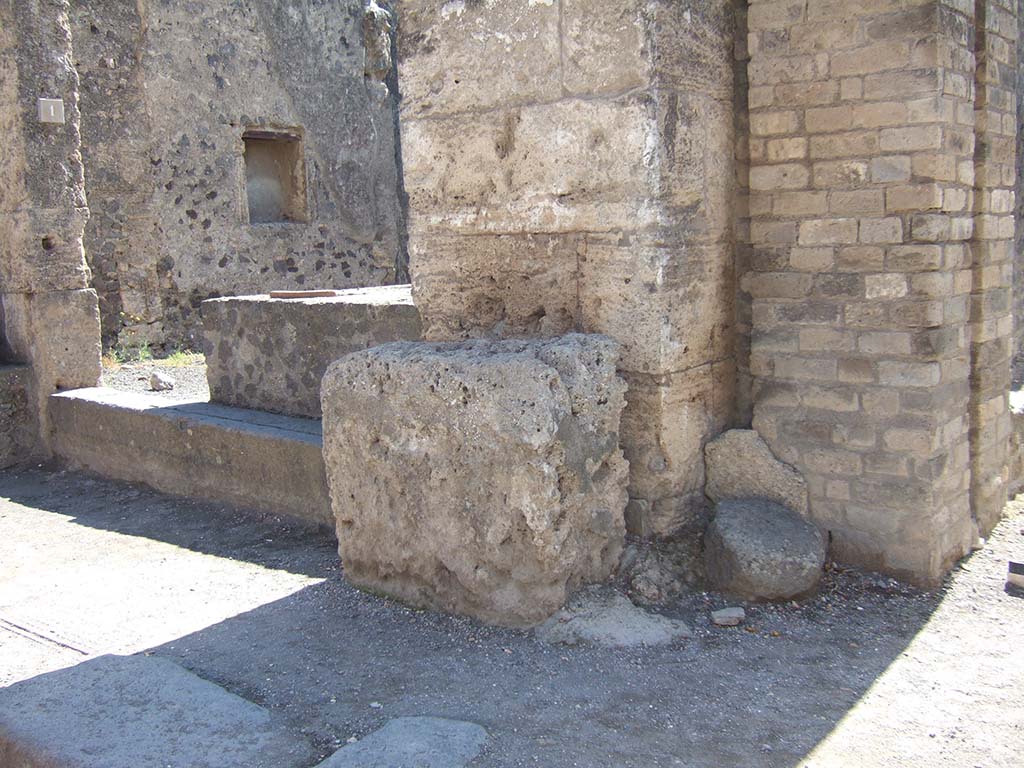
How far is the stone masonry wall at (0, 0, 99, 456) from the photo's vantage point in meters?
6.27

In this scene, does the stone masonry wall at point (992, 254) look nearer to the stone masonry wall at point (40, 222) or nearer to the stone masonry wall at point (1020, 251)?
the stone masonry wall at point (1020, 251)

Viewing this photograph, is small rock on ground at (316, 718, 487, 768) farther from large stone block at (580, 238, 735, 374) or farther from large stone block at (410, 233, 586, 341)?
large stone block at (410, 233, 586, 341)

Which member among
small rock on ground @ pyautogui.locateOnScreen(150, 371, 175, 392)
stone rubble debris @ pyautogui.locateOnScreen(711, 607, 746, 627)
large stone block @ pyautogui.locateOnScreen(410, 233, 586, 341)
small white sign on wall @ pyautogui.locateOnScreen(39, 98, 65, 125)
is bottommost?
stone rubble debris @ pyautogui.locateOnScreen(711, 607, 746, 627)

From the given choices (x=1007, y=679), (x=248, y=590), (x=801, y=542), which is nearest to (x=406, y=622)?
(x=248, y=590)

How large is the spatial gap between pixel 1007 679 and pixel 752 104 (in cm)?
218

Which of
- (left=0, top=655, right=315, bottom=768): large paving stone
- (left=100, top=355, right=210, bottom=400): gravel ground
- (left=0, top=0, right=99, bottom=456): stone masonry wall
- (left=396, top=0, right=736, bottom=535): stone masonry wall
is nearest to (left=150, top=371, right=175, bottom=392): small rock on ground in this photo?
(left=100, top=355, right=210, bottom=400): gravel ground

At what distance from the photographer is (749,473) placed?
3820mm

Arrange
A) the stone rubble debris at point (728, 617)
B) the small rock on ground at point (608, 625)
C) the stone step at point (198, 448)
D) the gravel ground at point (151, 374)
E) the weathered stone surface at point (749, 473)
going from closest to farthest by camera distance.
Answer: the small rock on ground at point (608, 625) → the stone rubble debris at point (728, 617) → the weathered stone surface at point (749, 473) → the stone step at point (198, 448) → the gravel ground at point (151, 374)

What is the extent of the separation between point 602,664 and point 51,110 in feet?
17.3

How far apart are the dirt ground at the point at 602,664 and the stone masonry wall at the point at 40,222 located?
2.67 meters

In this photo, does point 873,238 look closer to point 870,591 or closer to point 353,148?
point 870,591

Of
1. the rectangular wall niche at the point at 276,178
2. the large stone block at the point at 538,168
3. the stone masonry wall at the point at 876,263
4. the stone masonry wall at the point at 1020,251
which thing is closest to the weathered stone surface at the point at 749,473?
the stone masonry wall at the point at 876,263

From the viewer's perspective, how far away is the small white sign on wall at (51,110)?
632 cm

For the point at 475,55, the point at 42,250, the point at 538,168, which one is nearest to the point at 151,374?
the point at 42,250
